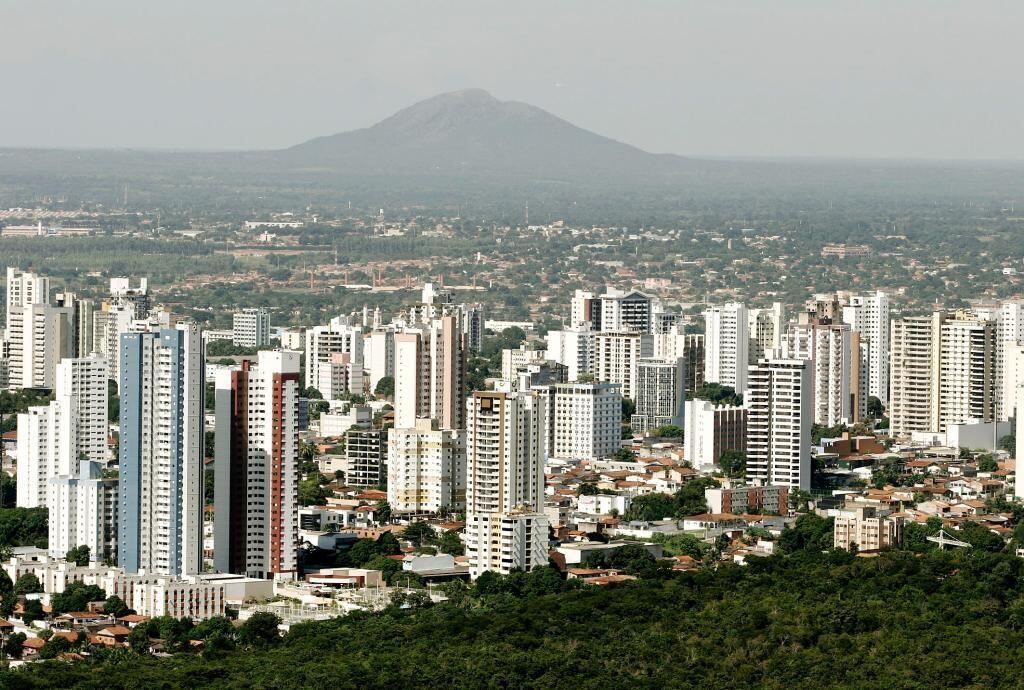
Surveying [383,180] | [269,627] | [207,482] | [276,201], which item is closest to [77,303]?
[207,482]

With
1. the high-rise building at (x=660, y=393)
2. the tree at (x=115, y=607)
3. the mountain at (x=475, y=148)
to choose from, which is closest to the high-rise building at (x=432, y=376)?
→ the high-rise building at (x=660, y=393)

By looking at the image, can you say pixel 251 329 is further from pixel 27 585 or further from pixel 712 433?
pixel 27 585

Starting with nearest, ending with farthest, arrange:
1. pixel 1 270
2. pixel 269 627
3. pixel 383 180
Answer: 1. pixel 269 627
2. pixel 1 270
3. pixel 383 180

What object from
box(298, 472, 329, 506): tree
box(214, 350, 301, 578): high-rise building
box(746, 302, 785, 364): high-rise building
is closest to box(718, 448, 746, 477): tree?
box(298, 472, 329, 506): tree

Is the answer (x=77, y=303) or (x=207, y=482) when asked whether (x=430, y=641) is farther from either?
(x=77, y=303)

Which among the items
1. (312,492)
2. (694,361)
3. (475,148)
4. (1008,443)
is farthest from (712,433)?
(475,148)

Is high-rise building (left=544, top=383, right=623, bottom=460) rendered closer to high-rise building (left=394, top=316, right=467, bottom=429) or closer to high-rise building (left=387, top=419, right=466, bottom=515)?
high-rise building (left=394, top=316, right=467, bottom=429)
